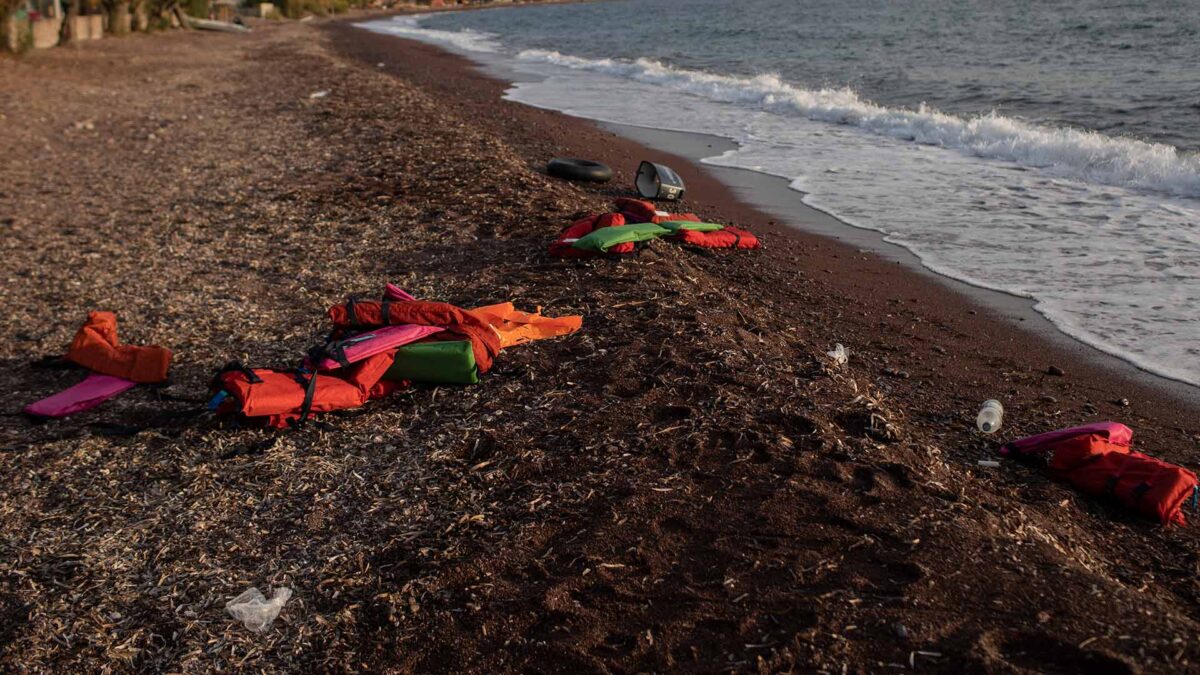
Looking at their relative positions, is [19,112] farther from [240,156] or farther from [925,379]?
[925,379]

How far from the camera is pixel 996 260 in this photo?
849 cm

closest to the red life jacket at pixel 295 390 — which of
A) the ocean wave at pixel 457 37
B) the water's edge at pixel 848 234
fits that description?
the water's edge at pixel 848 234

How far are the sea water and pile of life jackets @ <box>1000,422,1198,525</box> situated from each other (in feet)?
6.21

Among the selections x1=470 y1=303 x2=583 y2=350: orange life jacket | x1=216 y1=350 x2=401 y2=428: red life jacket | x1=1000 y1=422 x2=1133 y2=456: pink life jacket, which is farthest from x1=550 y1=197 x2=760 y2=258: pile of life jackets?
x1=1000 y1=422 x2=1133 y2=456: pink life jacket

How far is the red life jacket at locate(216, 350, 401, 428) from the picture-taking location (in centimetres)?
488

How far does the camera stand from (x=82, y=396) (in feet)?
17.5

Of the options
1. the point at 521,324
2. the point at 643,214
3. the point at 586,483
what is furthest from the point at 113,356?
the point at 643,214

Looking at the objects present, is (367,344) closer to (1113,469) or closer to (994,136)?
(1113,469)

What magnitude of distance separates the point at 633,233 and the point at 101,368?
4077 millimetres

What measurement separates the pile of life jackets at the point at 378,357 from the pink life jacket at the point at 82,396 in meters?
0.90

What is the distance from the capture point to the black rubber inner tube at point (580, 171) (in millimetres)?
11195

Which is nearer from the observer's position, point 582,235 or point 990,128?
point 582,235

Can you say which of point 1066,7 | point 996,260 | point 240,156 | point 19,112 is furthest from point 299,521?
point 1066,7

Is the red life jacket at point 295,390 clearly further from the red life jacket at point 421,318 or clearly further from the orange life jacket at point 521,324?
the orange life jacket at point 521,324
